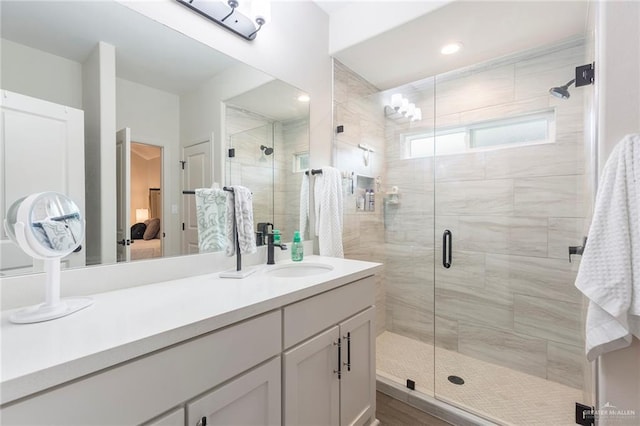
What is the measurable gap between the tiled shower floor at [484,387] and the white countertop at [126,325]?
4.32 feet

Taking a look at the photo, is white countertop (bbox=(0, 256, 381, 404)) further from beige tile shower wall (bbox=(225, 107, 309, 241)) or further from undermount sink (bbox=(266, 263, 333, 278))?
beige tile shower wall (bbox=(225, 107, 309, 241))

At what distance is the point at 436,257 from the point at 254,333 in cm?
197

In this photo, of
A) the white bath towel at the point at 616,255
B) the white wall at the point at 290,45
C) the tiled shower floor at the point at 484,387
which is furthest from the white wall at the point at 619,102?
the white wall at the point at 290,45

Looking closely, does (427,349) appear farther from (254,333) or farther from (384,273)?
(254,333)

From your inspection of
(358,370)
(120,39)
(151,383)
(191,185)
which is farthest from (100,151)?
(358,370)

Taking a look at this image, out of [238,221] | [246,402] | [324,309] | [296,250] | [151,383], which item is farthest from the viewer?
[296,250]

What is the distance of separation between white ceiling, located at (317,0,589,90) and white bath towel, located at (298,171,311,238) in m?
1.04

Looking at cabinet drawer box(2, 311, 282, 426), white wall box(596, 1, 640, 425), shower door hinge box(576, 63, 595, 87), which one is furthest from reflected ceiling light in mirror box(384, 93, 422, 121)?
cabinet drawer box(2, 311, 282, 426)

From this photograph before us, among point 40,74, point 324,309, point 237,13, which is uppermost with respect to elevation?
point 237,13

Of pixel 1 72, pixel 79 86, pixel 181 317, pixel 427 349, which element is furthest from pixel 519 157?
pixel 1 72

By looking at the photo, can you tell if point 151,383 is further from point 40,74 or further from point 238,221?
point 40,74

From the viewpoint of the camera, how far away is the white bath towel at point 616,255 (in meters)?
0.92

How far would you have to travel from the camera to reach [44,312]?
776 millimetres

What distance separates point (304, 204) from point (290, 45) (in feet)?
3.53
